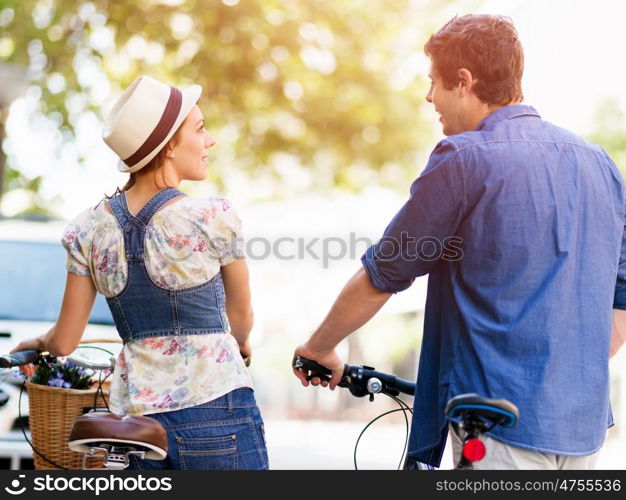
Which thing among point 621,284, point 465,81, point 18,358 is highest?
point 465,81

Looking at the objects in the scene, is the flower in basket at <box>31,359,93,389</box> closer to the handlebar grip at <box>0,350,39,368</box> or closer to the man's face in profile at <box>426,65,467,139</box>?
the handlebar grip at <box>0,350,39,368</box>

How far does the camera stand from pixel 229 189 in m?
13.8

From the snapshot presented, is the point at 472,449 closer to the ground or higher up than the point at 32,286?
closer to the ground

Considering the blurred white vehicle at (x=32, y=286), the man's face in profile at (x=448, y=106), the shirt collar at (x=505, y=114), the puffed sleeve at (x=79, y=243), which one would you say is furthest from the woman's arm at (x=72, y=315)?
the blurred white vehicle at (x=32, y=286)

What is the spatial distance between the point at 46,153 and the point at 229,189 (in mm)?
2685

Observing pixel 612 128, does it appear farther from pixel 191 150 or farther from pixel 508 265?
pixel 508 265

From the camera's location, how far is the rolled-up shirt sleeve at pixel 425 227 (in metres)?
2.54

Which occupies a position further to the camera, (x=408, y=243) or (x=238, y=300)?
(x=238, y=300)

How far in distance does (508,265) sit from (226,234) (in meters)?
0.84

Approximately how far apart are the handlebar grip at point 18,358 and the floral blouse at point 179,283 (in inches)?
18.2

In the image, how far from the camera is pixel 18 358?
312cm

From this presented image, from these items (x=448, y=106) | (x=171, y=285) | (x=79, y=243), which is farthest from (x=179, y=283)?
(x=448, y=106)

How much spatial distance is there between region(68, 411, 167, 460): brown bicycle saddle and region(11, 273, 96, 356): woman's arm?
1.59 feet
